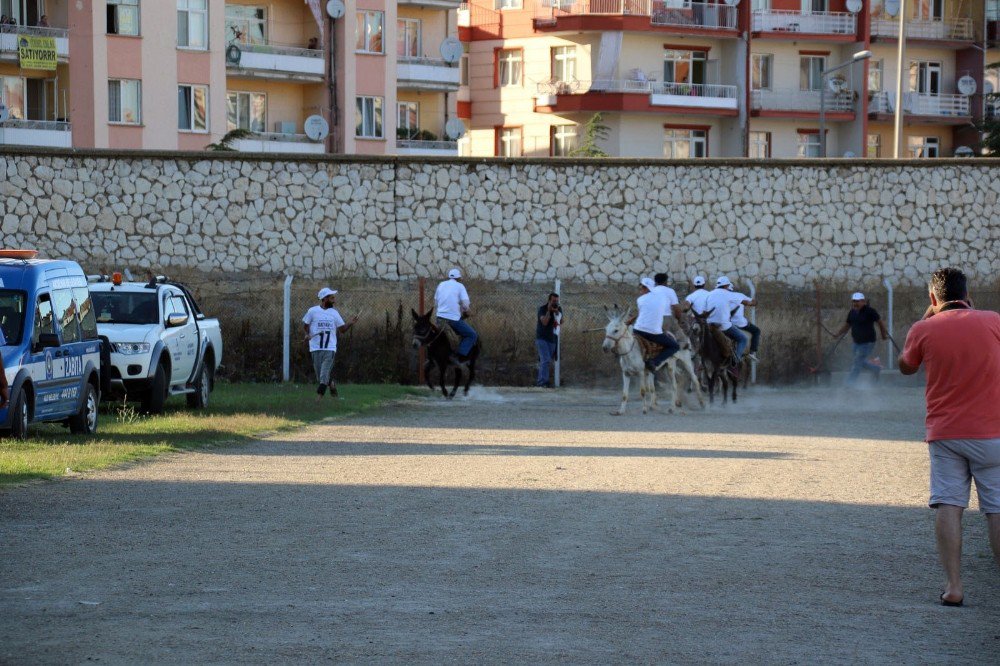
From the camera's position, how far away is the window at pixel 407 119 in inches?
2372

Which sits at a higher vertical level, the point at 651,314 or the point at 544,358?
the point at 651,314

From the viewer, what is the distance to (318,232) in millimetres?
36562

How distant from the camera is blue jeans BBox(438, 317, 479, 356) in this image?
89.5 ft

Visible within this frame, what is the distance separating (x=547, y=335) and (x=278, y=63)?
26.6m

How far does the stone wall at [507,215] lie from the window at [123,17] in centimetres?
1673

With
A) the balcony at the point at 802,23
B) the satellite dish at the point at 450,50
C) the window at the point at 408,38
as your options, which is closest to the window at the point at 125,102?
the window at the point at 408,38

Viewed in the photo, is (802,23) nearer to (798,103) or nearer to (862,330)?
(798,103)

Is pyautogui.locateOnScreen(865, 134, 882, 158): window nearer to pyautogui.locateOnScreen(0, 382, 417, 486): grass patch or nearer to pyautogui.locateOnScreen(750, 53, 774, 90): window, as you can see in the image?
pyautogui.locateOnScreen(750, 53, 774, 90): window

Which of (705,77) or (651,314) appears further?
(705,77)

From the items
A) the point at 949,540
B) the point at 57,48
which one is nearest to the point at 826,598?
the point at 949,540

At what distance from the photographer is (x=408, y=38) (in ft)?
201

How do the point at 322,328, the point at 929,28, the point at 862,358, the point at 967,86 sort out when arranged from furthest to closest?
the point at 929,28 < the point at 967,86 < the point at 862,358 < the point at 322,328

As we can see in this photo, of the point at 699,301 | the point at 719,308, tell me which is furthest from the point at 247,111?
the point at 719,308

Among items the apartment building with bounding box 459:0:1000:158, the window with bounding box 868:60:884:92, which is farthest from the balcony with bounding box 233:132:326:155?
the window with bounding box 868:60:884:92
